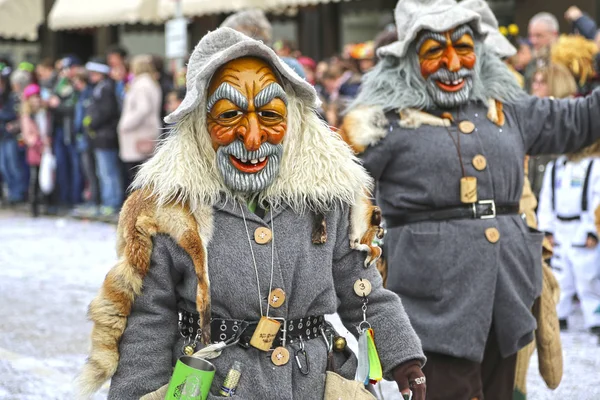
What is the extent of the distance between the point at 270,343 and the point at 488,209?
64.3 inches

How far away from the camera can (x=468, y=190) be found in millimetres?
4105

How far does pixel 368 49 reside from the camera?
31.4ft

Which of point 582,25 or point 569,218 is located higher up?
point 582,25

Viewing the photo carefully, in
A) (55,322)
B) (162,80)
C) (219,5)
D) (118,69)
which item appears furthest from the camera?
(219,5)

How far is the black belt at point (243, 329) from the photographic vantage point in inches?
111

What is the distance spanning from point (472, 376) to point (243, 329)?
5.30ft

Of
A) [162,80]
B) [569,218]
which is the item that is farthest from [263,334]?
[162,80]

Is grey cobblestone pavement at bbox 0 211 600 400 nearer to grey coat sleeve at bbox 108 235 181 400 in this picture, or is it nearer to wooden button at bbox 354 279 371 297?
grey coat sleeve at bbox 108 235 181 400

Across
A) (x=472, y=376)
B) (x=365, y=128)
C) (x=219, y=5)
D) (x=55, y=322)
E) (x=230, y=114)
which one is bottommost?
(x=55, y=322)

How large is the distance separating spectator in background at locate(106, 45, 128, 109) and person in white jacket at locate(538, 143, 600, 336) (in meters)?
7.06

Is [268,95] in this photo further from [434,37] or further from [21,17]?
[21,17]

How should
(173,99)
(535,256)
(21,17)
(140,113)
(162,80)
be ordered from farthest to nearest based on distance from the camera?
(21,17) < (162,80) < (140,113) < (173,99) < (535,256)

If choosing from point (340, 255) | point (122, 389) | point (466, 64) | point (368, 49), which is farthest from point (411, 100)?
point (368, 49)

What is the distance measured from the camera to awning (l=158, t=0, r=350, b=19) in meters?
13.6
